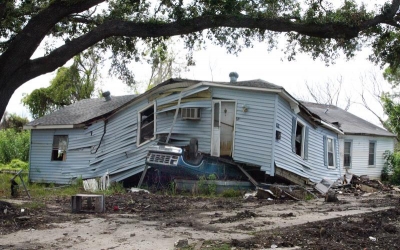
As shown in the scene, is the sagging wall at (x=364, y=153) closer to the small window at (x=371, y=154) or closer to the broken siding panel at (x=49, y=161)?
the small window at (x=371, y=154)

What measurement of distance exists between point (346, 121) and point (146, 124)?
620 inches

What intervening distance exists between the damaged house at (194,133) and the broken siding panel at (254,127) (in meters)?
0.04

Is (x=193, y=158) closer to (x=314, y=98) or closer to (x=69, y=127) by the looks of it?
(x=69, y=127)

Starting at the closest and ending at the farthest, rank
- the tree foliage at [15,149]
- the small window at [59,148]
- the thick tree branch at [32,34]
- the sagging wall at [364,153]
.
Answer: the thick tree branch at [32,34] → the small window at [59,148] → the sagging wall at [364,153] → the tree foliage at [15,149]

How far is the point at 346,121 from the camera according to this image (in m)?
30.8

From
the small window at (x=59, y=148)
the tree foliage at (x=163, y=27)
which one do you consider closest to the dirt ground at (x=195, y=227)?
the tree foliage at (x=163, y=27)

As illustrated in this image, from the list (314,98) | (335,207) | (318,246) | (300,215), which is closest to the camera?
(318,246)

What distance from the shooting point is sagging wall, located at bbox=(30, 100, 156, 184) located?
20016 mm

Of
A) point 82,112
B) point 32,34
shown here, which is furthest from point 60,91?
point 32,34

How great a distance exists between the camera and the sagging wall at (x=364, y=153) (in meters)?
28.7

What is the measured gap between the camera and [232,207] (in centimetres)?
1270

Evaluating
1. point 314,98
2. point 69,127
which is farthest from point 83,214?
point 314,98

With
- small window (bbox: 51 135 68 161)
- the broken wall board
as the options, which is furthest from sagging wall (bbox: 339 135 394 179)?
small window (bbox: 51 135 68 161)

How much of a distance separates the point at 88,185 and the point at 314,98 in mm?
40317
